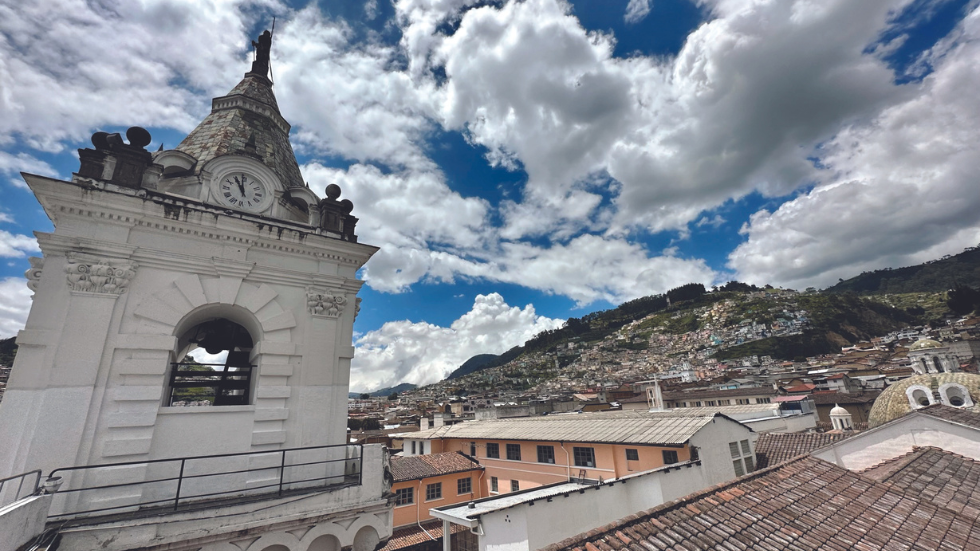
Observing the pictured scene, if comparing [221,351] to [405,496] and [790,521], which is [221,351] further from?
[405,496]

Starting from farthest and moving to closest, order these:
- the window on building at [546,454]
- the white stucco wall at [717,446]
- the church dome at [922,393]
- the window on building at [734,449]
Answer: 1. the church dome at [922,393]
2. the window on building at [546,454]
3. the window on building at [734,449]
4. the white stucco wall at [717,446]

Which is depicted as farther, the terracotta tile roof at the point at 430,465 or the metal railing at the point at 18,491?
the terracotta tile roof at the point at 430,465

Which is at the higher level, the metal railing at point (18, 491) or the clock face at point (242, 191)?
the clock face at point (242, 191)

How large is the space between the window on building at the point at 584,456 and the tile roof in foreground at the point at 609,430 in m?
0.60

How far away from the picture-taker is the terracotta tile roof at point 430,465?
79.8 feet

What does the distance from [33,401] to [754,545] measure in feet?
35.1

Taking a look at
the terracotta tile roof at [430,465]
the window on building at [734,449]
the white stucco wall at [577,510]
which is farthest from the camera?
the terracotta tile roof at [430,465]

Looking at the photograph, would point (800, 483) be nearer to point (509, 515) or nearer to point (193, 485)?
point (509, 515)

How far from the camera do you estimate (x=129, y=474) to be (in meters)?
5.75

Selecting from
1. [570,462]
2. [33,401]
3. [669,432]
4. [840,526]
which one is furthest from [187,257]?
[570,462]

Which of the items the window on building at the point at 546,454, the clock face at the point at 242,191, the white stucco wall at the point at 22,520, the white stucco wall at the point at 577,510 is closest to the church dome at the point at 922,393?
the window on building at the point at 546,454

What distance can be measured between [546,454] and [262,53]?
75.6ft

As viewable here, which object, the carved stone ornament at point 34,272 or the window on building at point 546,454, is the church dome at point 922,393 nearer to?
the window on building at point 546,454

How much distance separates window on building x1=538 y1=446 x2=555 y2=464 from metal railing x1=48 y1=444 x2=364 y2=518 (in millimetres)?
18317
